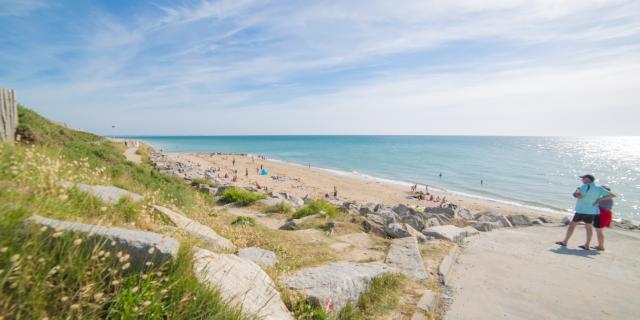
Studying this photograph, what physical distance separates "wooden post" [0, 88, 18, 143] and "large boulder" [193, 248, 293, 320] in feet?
26.5

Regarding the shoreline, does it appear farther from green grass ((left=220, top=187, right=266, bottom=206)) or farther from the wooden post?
the wooden post

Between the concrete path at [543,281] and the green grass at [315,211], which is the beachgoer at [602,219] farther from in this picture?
the green grass at [315,211]

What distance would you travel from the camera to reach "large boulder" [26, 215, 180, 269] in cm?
224

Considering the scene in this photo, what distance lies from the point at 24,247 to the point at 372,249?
19.3ft

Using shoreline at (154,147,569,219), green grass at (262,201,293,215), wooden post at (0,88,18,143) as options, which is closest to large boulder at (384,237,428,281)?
green grass at (262,201,293,215)

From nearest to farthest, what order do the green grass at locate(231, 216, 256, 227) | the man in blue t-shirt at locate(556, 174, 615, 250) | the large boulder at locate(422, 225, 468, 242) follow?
the green grass at locate(231, 216, 256, 227), the large boulder at locate(422, 225, 468, 242), the man in blue t-shirt at locate(556, 174, 615, 250)

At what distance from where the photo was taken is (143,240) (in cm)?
240

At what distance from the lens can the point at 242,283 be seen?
3168mm

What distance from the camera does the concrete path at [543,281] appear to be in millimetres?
4582

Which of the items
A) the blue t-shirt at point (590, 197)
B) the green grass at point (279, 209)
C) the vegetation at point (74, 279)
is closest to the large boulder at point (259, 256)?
the vegetation at point (74, 279)

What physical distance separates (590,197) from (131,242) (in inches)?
416

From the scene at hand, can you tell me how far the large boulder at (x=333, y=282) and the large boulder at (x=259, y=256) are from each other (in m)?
0.50

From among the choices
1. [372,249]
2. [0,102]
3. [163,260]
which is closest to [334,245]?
[372,249]

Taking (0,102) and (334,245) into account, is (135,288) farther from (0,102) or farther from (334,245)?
(0,102)
